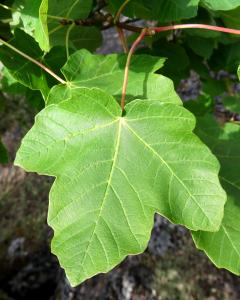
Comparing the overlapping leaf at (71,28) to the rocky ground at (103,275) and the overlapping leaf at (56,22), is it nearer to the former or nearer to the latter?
the overlapping leaf at (56,22)

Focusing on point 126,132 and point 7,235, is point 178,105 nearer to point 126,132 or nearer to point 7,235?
point 126,132

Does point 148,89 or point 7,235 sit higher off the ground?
point 148,89

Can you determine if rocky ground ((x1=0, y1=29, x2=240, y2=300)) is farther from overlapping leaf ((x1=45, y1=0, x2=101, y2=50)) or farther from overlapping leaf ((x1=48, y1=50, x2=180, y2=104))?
overlapping leaf ((x1=48, y1=50, x2=180, y2=104))

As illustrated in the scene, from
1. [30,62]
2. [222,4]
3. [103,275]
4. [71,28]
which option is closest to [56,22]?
[71,28]

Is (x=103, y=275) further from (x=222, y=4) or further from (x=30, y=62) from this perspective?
(x=222, y=4)

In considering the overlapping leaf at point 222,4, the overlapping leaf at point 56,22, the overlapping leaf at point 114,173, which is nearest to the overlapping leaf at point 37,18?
the overlapping leaf at point 56,22

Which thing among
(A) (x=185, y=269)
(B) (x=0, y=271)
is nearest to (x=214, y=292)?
(A) (x=185, y=269)

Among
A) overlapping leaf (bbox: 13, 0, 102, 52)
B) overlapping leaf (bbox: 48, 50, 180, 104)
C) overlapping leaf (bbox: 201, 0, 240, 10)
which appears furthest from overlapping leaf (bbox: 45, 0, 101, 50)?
overlapping leaf (bbox: 201, 0, 240, 10)
